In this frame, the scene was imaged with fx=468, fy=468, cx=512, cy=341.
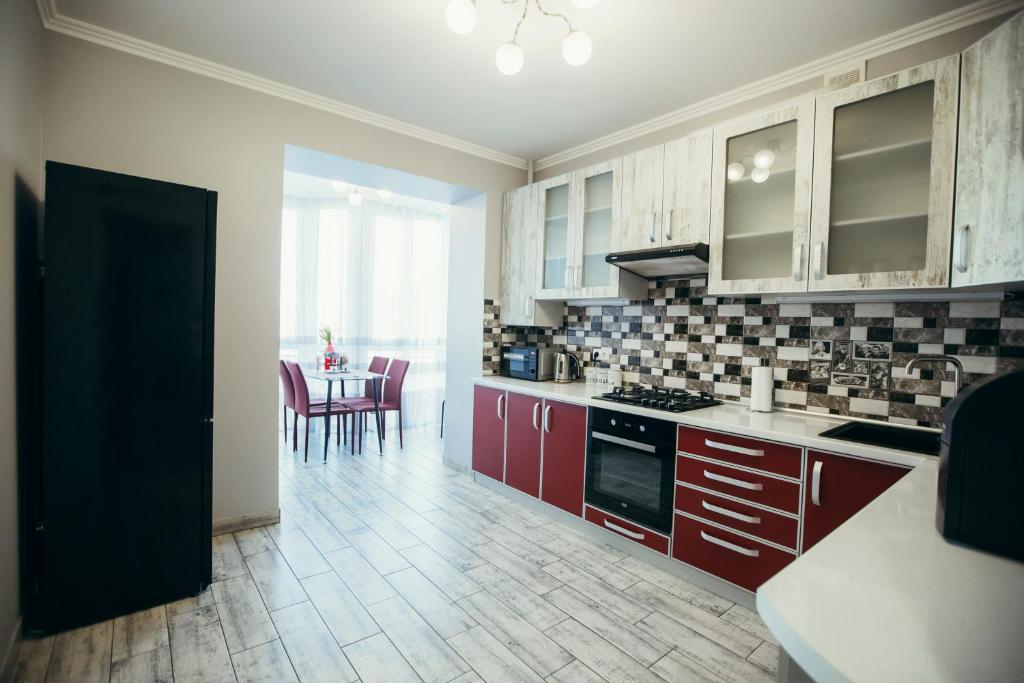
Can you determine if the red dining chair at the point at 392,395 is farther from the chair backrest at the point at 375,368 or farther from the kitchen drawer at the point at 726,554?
the kitchen drawer at the point at 726,554

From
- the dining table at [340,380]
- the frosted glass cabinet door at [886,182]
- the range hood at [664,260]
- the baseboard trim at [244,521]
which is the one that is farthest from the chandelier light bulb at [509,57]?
the dining table at [340,380]

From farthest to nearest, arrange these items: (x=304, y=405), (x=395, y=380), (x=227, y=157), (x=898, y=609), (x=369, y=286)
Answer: (x=369, y=286) → (x=395, y=380) → (x=304, y=405) → (x=227, y=157) → (x=898, y=609)

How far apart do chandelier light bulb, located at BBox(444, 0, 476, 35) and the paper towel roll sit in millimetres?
2096

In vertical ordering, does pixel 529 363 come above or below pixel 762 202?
below

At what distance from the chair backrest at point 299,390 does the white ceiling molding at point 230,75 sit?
2258 millimetres

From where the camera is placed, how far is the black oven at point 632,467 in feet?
7.89

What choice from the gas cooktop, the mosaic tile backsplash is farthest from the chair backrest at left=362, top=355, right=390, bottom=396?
the gas cooktop

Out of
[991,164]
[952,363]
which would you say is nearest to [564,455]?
[952,363]

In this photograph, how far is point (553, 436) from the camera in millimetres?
3021

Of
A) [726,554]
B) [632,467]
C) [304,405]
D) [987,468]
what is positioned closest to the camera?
[987,468]

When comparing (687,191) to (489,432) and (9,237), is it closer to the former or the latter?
(489,432)

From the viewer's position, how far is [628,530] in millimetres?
2578

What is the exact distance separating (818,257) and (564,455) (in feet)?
5.69

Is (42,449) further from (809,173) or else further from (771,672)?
(809,173)
